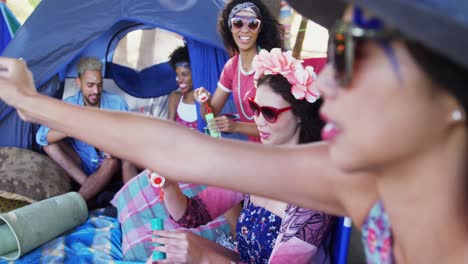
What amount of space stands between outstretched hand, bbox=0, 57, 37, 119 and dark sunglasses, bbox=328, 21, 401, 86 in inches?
26.8

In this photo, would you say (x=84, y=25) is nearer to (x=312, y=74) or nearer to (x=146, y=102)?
(x=146, y=102)

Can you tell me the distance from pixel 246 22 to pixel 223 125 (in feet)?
2.37

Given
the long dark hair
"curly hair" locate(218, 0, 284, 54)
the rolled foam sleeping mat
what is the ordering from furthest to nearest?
"curly hair" locate(218, 0, 284, 54)
the rolled foam sleeping mat
the long dark hair

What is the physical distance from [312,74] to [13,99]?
1.20m

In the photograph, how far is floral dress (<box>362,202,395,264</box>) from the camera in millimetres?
982

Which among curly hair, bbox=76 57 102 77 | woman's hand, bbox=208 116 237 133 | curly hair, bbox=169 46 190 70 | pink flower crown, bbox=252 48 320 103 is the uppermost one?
pink flower crown, bbox=252 48 320 103

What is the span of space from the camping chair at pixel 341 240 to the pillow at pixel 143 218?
0.68 meters

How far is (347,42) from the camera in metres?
0.84

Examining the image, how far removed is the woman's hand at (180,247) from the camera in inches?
73.7

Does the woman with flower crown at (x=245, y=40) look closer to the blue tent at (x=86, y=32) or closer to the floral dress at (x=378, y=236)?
the blue tent at (x=86, y=32)

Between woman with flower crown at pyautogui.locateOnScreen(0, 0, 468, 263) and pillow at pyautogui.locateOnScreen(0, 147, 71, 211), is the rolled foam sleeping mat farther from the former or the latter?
woman with flower crown at pyautogui.locateOnScreen(0, 0, 468, 263)

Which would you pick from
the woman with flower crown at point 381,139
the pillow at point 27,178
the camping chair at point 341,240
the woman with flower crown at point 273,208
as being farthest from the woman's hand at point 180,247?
the pillow at point 27,178

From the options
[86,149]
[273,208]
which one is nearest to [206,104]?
[86,149]

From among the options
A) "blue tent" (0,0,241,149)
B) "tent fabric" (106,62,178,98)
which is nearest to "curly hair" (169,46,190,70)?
"blue tent" (0,0,241,149)
